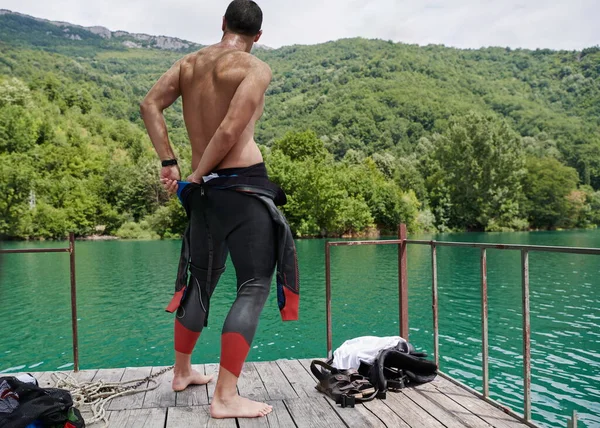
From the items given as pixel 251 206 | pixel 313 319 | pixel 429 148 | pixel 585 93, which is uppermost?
pixel 585 93

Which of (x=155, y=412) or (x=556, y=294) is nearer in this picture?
(x=155, y=412)

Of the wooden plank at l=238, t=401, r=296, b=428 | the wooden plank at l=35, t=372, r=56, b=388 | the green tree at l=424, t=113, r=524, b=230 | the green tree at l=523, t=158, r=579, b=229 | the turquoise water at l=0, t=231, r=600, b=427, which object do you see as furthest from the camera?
the green tree at l=523, t=158, r=579, b=229

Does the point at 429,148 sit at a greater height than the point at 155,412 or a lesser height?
greater

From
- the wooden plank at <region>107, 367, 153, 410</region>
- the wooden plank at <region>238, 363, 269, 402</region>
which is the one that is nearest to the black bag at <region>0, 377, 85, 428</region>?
the wooden plank at <region>107, 367, 153, 410</region>

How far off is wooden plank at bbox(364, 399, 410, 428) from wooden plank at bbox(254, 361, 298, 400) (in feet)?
1.38

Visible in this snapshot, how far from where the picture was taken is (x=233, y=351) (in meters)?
2.41

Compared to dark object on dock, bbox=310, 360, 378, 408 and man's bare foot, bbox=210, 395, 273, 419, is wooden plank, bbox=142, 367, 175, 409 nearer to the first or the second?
man's bare foot, bbox=210, 395, 273, 419

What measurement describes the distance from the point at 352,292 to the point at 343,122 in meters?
73.4

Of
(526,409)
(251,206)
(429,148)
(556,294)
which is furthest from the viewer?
(429,148)

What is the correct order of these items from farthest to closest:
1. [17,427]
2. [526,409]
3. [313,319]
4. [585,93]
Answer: [585,93]
[313,319]
[526,409]
[17,427]

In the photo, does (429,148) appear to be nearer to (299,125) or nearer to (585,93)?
(299,125)

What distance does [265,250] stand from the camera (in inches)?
99.4

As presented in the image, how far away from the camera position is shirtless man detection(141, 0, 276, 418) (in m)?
2.42

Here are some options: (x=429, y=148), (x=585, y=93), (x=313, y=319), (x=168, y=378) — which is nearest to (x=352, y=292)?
(x=313, y=319)
